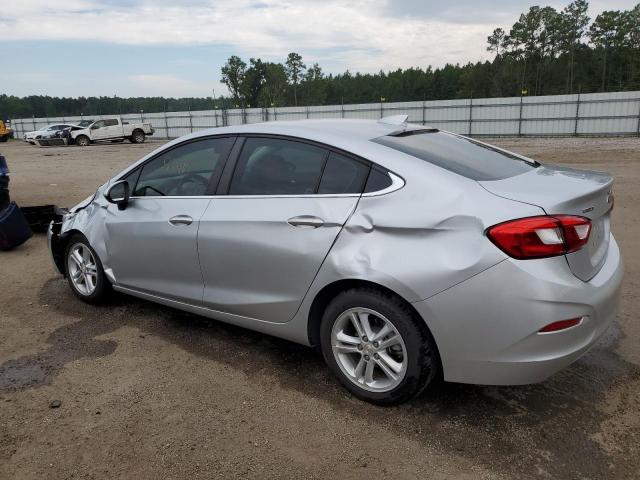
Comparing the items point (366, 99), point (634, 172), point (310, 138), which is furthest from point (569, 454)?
point (366, 99)

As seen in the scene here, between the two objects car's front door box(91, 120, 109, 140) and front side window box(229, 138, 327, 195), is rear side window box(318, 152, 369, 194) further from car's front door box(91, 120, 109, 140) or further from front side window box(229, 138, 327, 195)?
car's front door box(91, 120, 109, 140)

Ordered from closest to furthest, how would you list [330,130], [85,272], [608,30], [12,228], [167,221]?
[330,130] < [167,221] < [85,272] < [12,228] < [608,30]

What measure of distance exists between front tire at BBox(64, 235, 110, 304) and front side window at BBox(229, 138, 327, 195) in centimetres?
171

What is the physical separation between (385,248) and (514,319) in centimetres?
69

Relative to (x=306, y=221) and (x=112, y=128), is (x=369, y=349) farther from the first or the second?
(x=112, y=128)

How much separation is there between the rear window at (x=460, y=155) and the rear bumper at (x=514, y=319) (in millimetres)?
607

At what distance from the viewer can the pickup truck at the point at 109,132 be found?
32.0m

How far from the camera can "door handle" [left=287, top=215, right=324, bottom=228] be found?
296 cm

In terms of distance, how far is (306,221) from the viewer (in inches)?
118

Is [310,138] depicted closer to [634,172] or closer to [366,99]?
[634,172]

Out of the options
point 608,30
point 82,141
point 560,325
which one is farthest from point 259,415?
point 608,30

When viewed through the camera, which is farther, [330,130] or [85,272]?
[85,272]

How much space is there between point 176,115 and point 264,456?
139ft

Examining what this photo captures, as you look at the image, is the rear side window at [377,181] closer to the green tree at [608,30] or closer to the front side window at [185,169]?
the front side window at [185,169]
